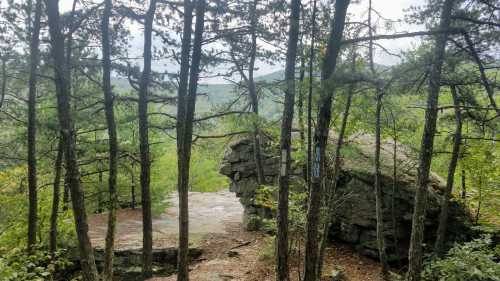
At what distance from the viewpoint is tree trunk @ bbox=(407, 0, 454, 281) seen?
17.9ft

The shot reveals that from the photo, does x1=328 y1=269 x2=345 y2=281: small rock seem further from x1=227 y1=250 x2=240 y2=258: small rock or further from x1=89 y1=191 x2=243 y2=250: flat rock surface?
x1=89 y1=191 x2=243 y2=250: flat rock surface

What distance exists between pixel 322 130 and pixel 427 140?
1.90 m

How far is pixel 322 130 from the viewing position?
5.57 metres

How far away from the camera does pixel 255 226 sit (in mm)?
14812

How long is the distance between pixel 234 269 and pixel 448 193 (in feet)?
19.8

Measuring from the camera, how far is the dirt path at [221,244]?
9.89m

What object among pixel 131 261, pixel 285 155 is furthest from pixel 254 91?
pixel 131 261

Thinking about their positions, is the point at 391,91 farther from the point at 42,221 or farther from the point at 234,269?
the point at 42,221

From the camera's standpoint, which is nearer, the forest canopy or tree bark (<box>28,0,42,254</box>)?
the forest canopy

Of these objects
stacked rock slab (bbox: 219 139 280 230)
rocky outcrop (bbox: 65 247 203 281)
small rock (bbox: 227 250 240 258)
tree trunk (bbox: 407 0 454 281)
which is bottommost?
rocky outcrop (bbox: 65 247 203 281)

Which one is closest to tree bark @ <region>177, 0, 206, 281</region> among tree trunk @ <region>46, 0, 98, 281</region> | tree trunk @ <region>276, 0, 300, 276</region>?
tree trunk @ <region>46, 0, 98, 281</region>

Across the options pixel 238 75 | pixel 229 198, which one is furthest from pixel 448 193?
pixel 229 198

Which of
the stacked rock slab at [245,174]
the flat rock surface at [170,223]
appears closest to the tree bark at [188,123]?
the flat rock surface at [170,223]

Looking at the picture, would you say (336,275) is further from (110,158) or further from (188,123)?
(110,158)
